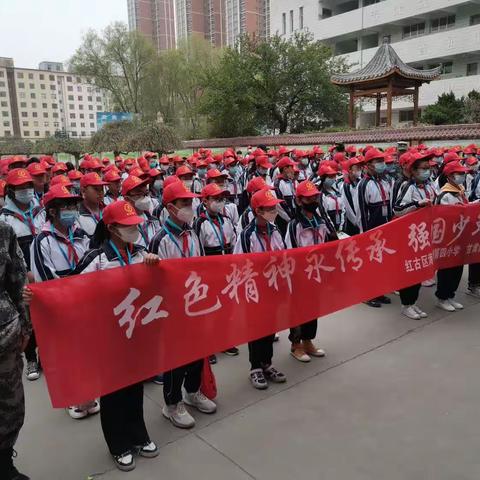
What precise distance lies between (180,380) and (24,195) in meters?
2.68

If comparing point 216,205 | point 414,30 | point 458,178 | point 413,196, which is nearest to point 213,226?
point 216,205

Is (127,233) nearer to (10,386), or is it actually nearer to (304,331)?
(10,386)

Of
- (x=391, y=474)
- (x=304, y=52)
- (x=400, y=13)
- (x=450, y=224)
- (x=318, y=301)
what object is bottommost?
(x=391, y=474)

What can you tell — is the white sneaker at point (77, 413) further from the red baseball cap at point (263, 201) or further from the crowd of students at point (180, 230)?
the red baseball cap at point (263, 201)

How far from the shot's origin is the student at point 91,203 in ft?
15.9

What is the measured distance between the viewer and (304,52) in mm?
28188

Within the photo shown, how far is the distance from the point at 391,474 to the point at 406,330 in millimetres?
2337

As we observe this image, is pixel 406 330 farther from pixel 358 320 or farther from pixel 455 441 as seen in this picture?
pixel 455 441

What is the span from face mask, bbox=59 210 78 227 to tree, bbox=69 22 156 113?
4299 centimetres

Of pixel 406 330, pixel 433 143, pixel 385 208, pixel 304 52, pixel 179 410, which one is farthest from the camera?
pixel 304 52

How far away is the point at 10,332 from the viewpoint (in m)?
2.49

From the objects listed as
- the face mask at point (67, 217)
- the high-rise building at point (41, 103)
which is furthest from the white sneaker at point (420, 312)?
the high-rise building at point (41, 103)

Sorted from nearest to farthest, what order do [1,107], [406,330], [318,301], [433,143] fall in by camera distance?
[318,301], [406,330], [433,143], [1,107]

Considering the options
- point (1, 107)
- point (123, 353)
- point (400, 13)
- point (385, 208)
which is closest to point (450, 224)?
point (385, 208)
